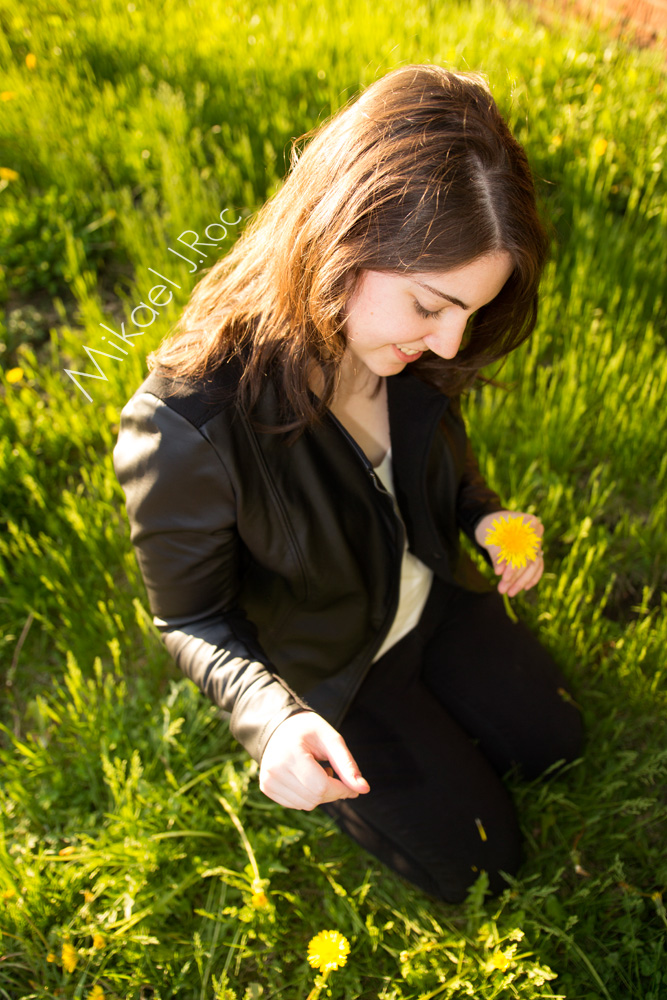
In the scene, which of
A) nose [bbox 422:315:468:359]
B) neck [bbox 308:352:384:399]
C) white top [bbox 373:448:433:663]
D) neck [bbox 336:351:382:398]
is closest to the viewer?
nose [bbox 422:315:468:359]

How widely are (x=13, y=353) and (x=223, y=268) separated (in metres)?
1.48

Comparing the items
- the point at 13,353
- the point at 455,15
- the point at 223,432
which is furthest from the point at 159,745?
the point at 455,15

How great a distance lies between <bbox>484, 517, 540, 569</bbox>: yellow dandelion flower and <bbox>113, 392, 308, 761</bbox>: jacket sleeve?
536mm

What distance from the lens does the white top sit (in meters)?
1.53

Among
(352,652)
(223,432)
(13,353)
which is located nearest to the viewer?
(223,432)

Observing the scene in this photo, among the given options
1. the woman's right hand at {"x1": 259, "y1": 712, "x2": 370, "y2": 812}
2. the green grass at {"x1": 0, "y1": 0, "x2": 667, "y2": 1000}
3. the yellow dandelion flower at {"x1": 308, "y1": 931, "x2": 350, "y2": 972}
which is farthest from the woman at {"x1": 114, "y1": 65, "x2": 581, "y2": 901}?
the yellow dandelion flower at {"x1": 308, "y1": 931, "x2": 350, "y2": 972}

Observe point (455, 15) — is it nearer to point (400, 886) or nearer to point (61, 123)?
point (61, 123)

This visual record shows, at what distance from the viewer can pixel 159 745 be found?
1.61 metres

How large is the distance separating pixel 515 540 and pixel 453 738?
52cm

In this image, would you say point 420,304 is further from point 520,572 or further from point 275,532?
point 520,572

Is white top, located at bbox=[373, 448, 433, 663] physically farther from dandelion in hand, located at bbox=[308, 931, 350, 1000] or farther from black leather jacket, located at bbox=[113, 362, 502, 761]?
dandelion in hand, located at bbox=[308, 931, 350, 1000]

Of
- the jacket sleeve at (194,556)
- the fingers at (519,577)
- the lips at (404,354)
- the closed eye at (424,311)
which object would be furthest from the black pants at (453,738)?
the closed eye at (424,311)

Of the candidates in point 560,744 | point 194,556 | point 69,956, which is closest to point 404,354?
point 194,556

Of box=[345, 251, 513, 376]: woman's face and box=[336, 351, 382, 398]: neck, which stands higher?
box=[345, 251, 513, 376]: woman's face
